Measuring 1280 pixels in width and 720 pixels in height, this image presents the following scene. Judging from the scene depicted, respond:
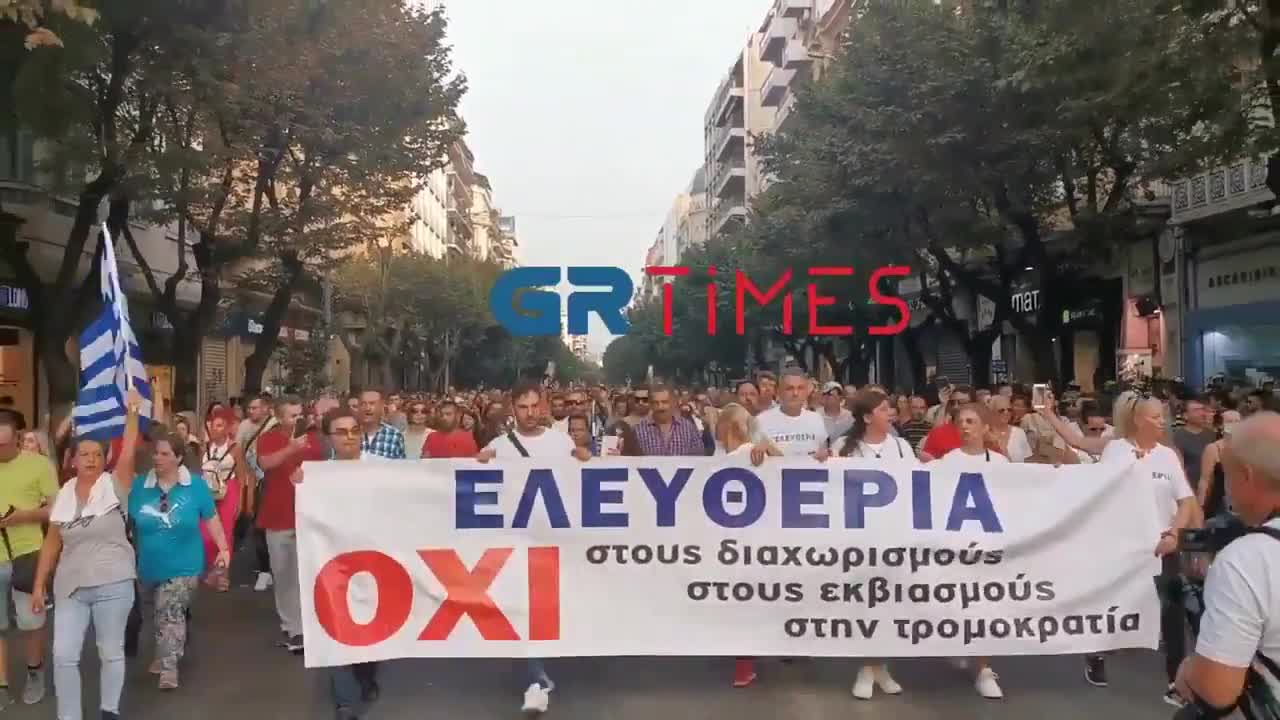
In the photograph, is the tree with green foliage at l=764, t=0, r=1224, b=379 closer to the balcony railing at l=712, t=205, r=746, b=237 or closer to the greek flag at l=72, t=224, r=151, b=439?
the greek flag at l=72, t=224, r=151, b=439

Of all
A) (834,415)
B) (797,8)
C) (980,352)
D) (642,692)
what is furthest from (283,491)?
(797,8)

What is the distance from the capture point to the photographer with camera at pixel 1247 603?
9.09 ft

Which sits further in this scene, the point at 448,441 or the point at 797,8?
the point at 797,8

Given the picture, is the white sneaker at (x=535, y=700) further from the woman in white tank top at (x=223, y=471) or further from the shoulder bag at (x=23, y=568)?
the woman in white tank top at (x=223, y=471)

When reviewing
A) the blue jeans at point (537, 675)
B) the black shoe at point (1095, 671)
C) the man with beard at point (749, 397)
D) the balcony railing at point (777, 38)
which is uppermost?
the balcony railing at point (777, 38)

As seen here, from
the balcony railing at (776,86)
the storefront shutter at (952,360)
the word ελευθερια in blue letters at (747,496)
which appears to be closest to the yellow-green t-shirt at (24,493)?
the word ελευθερια in blue letters at (747,496)

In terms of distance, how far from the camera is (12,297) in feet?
70.1

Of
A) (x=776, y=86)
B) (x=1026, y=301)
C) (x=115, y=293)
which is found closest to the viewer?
(x=115, y=293)

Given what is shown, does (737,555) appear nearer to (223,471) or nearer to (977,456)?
(977,456)

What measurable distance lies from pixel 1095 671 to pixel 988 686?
2.74 ft

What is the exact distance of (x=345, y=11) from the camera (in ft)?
62.1

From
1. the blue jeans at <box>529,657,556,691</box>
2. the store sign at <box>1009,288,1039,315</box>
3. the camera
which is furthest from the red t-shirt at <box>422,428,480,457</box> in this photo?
the store sign at <box>1009,288,1039,315</box>

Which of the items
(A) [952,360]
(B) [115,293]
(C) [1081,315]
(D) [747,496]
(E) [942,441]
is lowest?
(D) [747,496]

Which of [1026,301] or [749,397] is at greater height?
[1026,301]
